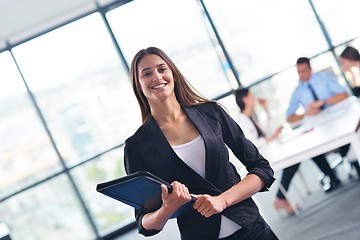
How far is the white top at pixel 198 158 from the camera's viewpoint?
1.36 metres

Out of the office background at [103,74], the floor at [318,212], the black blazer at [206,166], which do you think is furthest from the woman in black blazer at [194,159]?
the office background at [103,74]

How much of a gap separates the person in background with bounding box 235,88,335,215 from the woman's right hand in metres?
3.49

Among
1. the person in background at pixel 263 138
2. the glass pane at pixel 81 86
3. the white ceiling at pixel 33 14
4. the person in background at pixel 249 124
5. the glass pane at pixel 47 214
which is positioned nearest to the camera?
the person in background at pixel 263 138

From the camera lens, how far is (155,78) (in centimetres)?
139

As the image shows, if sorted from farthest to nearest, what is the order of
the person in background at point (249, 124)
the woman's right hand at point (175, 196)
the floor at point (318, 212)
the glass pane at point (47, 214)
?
the glass pane at point (47, 214) < the person in background at point (249, 124) < the floor at point (318, 212) < the woman's right hand at point (175, 196)

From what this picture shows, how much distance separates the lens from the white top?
1.36m

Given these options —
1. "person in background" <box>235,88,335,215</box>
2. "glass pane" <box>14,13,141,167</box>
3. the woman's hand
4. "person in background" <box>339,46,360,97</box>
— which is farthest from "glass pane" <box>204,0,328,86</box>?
the woman's hand

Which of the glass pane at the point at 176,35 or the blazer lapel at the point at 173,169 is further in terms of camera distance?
the glass pane at the point at 176,35

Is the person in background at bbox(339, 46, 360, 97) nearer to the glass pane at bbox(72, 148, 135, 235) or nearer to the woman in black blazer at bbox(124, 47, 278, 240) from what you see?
the glass pane at bbox(72, 148, 135, 235)

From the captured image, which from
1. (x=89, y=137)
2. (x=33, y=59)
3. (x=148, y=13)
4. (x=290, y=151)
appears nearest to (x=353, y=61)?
(x=290, y=151)

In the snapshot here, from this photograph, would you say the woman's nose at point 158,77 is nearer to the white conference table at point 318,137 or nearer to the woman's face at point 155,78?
the woman's face at point 155,78

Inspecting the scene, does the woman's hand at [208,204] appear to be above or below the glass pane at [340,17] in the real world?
below

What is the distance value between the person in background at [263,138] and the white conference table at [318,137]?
0.29 meters

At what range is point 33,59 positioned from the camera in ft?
23.8
